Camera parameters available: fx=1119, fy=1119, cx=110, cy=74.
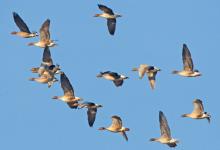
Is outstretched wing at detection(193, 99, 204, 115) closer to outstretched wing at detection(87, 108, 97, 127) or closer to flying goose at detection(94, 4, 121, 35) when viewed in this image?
outstretched wing at detection(87, 108, 97, 127)

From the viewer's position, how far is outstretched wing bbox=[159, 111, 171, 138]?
157 ft

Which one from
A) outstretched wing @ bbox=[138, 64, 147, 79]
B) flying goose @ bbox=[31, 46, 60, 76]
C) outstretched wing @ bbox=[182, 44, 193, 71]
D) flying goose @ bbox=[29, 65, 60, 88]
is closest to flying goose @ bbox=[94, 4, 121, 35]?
outstretched wing @ bbox=[138, 64, 147, 79]

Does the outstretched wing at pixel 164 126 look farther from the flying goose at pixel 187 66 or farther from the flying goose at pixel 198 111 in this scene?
the flying goose at pixel 187 66

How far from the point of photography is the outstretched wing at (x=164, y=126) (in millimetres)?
47906

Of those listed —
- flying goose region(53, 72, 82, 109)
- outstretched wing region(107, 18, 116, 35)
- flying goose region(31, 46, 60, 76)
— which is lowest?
flying goose region(53, 72, 82, 109)

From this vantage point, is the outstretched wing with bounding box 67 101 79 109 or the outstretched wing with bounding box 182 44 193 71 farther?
the outstretched wing with bounding box 182 44 193 71

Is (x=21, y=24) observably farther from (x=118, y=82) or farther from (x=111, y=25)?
(x=118, y=82)

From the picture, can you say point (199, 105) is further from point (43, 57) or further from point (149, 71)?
point (43, 57)

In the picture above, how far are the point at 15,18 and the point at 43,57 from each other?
221cm

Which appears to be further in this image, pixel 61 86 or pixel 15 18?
pixel 15 18

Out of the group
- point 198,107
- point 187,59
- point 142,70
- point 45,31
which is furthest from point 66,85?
point 198,107

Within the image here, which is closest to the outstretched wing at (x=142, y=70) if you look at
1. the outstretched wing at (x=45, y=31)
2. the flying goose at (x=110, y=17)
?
the flying goose at (x=110, y=17)

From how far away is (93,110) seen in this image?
161 ft

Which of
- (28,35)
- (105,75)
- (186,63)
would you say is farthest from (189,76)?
(28,35)
